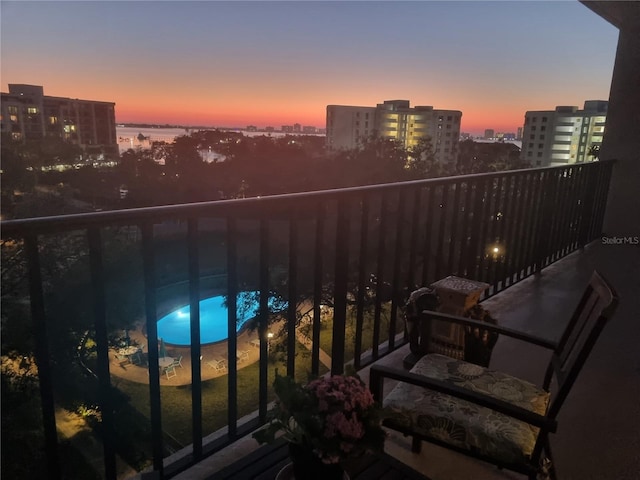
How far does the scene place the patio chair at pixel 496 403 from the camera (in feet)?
4.13

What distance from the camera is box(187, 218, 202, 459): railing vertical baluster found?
146cm

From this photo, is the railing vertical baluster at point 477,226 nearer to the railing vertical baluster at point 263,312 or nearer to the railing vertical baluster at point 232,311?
the railing vertical baluster at point 263,312

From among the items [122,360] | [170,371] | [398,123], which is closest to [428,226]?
[170,371]

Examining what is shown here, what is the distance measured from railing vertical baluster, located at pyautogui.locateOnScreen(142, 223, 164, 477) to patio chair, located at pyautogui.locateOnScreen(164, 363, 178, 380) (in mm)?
13251

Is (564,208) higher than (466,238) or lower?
higher

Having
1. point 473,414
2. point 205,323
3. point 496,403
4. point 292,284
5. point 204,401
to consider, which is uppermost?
point 292,284

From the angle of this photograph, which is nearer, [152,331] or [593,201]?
[152,331]

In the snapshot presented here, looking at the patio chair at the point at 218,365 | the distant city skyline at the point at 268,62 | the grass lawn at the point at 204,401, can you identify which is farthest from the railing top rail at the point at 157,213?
the distant city skyline at the point at 268,62

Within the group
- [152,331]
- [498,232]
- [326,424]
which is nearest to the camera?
[326,424]

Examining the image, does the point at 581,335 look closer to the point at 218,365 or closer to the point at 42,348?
the point at 42,348

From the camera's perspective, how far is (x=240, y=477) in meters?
1.30

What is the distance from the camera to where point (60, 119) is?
5425 cm

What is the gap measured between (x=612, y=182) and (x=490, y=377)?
4742 millimetres

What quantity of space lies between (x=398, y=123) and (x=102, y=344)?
52528mm
